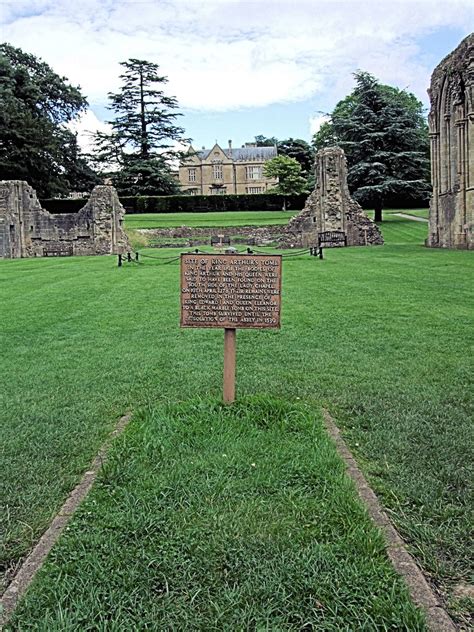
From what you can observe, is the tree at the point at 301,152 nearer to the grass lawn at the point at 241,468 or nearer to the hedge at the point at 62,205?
the hedge at the point at 62,205

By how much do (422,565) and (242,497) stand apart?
1070 mm

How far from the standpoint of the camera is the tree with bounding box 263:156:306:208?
2247 inches

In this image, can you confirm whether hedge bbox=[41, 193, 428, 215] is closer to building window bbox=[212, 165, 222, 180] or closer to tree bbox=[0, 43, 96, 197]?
tree bbox=[0, 43, 96, 197]

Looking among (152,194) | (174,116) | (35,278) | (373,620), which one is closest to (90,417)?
(373,620)

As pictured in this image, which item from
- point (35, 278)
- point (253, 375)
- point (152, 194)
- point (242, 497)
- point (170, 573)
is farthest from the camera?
point (152, 194)

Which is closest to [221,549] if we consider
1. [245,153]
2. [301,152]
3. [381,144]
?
[381,144]

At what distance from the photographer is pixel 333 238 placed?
31078 mm

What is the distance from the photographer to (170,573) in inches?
111

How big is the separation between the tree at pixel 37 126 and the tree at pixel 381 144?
22.4 m

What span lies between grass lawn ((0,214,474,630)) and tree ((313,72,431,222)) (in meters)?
33.7

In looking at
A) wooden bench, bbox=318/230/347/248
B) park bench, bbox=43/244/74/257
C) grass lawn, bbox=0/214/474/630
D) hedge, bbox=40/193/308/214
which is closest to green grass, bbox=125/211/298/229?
wooden bench, bbox=318/230/347/248

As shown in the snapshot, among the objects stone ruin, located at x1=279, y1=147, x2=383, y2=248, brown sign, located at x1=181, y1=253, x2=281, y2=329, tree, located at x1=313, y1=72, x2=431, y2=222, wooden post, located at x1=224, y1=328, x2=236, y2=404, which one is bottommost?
wooden post, located at x1=224, y1=328, x2=236, y2=404

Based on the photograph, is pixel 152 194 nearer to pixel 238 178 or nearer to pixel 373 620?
pixel 238 178

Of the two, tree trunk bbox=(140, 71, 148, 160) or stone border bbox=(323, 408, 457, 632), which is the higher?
tree trunk bbox=(140, 71, 148, 160)
